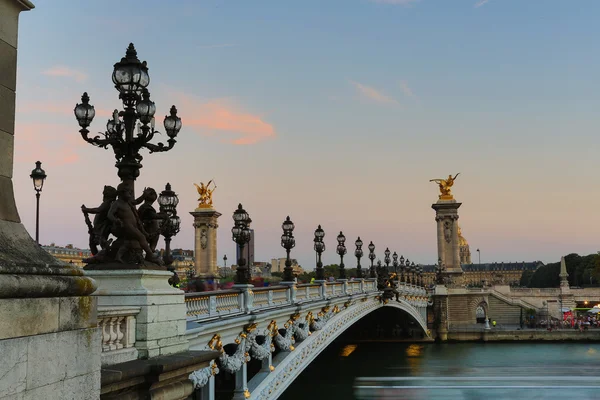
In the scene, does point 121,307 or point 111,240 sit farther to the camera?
point 111,240

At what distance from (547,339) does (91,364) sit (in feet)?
218

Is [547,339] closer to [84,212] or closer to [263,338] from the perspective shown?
[263,338]

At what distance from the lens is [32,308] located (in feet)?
19.1

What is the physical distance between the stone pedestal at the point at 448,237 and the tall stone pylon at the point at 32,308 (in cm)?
8093

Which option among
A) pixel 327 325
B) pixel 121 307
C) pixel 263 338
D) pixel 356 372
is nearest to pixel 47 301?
pixel 121 307

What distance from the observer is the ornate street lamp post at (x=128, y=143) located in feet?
32.4

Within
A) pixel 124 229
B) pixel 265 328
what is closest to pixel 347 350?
pixel 265 328

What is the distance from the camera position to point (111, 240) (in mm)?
10188

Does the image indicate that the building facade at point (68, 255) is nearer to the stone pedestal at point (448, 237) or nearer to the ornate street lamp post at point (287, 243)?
the ornate street lamp post at point (287, 243)

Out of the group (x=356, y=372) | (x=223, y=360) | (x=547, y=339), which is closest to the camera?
(x=223, y=360)

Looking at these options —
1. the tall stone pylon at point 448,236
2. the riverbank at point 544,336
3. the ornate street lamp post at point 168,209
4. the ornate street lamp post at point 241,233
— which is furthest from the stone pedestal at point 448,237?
the ornate street lamp post at point 168,209

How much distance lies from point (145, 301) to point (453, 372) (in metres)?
44.3

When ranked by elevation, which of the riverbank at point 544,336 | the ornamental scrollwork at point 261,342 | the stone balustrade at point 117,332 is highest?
the stone balustrade at point 117,332

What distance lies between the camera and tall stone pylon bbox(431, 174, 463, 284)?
281 feet
